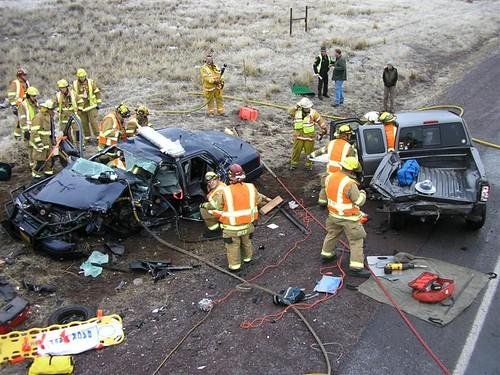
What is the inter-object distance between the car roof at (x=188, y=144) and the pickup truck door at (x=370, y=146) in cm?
245

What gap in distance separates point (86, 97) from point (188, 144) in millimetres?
4205

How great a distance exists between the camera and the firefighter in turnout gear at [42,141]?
1097 centimetres

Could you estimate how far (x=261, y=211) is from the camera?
9984 millimetres

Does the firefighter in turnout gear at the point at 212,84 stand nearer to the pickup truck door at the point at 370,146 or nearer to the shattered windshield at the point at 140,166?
the pickup truck door at the point at 370,146

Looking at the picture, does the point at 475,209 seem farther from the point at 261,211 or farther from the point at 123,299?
the point at 123,299

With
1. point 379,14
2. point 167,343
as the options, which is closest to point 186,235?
point 167,343

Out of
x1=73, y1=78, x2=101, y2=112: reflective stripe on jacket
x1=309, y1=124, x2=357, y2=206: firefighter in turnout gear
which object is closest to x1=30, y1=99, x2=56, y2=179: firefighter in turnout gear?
x1=73, y1=78, x2=101, y2=112: reflective stripe on jacket

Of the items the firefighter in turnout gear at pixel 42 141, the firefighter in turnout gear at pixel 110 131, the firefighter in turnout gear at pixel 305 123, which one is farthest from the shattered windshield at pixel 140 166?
the firefighter in turnout gear at pixel 305 123

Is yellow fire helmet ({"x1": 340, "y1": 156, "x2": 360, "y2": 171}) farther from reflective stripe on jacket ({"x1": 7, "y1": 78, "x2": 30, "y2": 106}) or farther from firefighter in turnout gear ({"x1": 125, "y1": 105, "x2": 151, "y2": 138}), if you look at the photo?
reflective stripe on jacket ({"x1": 7, "y1": 78, "x2": 30, "y2": 106})

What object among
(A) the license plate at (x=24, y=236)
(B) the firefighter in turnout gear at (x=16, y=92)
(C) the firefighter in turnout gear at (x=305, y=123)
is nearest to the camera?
(A) the license plate at (x=24, y=236)

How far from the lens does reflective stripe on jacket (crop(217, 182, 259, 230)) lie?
7594mm

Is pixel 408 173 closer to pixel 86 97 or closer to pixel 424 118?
pixel 424 118

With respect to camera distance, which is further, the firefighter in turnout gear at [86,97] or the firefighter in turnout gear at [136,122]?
the firefighter in turnout gear at [86,97]

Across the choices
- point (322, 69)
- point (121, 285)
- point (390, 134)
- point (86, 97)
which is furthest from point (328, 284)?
point (322, 69)
